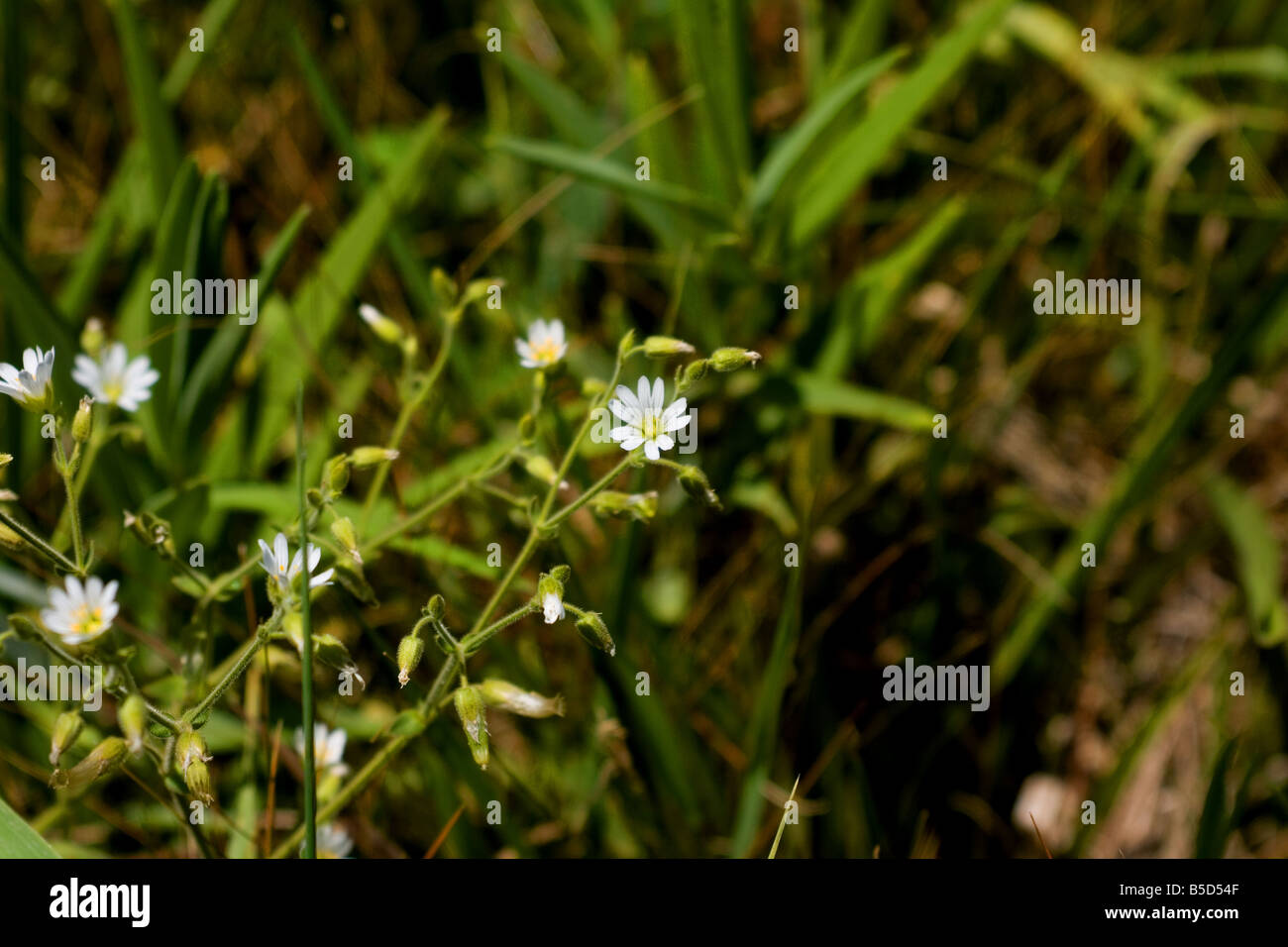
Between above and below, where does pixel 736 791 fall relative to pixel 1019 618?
below

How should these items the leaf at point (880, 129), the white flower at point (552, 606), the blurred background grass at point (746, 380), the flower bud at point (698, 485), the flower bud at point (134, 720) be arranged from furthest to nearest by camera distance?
the leaf at point (880, 129) → the blurred background grass at point (746, 380) → the flower bud at point (698, 485) → the white flower at point (552, 606) → the flower bud at point (134, 720)

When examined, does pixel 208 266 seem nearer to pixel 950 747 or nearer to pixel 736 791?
pixel 736 791

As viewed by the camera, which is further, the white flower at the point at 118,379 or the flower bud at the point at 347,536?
the white flower at the point at 118,379

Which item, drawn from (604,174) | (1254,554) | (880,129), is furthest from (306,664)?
(1254,554)

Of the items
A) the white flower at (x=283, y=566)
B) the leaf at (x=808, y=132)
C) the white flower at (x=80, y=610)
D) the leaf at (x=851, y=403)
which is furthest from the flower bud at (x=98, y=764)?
the leaf at (x=808, y=132)

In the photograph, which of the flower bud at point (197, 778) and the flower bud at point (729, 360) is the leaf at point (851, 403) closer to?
the flower bud at point (729, 360)
